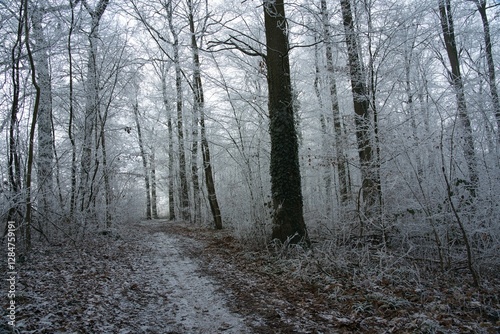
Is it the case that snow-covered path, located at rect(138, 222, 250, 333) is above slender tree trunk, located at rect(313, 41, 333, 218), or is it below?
below

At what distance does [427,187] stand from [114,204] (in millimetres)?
10561

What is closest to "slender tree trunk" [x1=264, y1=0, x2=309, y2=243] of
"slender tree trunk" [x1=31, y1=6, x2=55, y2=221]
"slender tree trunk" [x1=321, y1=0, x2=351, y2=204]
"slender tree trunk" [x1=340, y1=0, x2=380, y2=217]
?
"slender tree trunk" [x1=321, y1=0, x2=351, y2=204]

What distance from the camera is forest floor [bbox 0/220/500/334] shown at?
3.30 m

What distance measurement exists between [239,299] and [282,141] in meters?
3.46

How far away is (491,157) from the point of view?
536 cm

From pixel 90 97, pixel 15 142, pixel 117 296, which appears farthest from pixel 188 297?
pixel 90 97

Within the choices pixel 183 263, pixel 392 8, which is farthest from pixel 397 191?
pixel 183 263

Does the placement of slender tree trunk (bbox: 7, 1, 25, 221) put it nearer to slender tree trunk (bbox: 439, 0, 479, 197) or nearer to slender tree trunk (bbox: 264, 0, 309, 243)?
slender tree trunk (bbox: 264, 0, 309, 243)

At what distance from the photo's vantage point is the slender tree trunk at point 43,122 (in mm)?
7180

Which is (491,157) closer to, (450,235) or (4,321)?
(450,235)

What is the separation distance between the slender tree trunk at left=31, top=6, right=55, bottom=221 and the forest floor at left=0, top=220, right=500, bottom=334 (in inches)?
63.2

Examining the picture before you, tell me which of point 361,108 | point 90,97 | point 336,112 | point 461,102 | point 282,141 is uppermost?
point 90,97

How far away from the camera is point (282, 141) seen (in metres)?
6.63

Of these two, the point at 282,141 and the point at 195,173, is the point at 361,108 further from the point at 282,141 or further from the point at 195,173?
the point at 195,173
